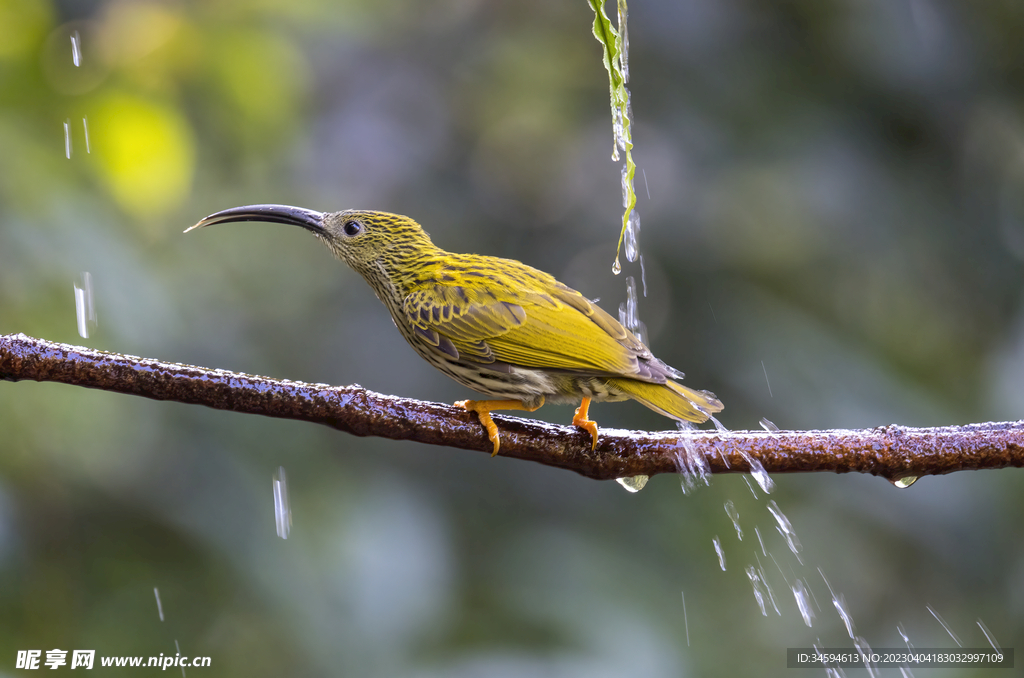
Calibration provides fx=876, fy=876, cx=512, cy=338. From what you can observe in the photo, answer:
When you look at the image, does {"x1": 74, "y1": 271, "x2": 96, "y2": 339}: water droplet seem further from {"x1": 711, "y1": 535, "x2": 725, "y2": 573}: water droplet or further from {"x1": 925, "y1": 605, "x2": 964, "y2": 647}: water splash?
{"x1": 925, "y1": 605, "x2": 964, "y2": 647}: water splash

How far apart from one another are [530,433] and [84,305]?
1.52 meters

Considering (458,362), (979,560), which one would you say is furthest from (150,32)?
(979,560)

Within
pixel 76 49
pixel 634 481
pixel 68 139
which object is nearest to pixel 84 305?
pixel 68 139

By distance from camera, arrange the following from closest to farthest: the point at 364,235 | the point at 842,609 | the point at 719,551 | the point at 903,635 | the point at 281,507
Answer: the point at 364,235, the point at 281,507, the point at 903,635, the point at 719,551, the point at 842,609

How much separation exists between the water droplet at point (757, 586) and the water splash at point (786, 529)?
0.78 feet

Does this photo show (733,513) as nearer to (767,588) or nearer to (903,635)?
(767,588)

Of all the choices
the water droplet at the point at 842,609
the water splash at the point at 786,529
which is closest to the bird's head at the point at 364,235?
the water splash at the point at 786,529

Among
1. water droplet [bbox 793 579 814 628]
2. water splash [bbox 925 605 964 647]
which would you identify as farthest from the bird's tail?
water droplet [bbox 793 579 814 628]

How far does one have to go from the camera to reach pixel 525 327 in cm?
293

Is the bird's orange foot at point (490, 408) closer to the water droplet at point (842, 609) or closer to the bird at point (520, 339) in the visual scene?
the bird at point (520, 339)

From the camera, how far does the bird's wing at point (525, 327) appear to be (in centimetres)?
280

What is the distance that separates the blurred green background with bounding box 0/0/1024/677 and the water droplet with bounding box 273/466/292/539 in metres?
0.06

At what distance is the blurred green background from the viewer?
117 inches

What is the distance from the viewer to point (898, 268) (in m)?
4.95
